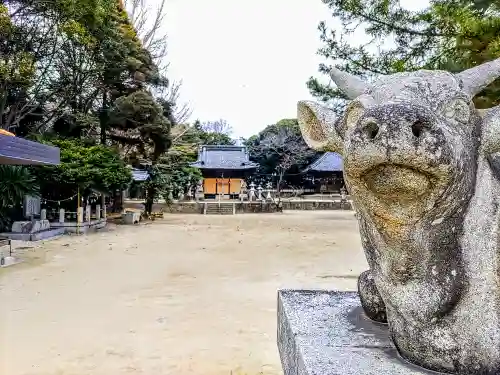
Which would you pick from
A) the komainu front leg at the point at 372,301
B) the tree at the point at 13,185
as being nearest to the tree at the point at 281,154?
the tree at the point at 13,185

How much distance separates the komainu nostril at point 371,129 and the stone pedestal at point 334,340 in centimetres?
74

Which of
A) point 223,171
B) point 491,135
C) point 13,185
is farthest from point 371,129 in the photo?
point 223,171

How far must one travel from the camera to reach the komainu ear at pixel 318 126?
192cm

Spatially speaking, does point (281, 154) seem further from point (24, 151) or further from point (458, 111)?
point (458, 111)

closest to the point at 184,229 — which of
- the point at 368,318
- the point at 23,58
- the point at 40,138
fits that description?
the point at 40,138

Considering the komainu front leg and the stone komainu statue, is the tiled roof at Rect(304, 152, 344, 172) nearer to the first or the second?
the komainu front leg

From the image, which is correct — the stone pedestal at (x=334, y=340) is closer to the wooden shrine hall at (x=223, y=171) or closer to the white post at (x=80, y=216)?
the white post at (x=80, y=216)

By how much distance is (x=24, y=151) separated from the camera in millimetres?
9555

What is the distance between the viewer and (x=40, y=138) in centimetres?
1609

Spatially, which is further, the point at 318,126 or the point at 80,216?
the point at 80,216

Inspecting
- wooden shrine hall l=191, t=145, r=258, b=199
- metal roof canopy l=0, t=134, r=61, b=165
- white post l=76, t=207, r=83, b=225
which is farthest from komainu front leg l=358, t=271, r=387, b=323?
wooden shrine hall l=191, t=145, r=258, b=199

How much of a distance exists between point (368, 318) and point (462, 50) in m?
6.41

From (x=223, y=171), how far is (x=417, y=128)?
30884 mm

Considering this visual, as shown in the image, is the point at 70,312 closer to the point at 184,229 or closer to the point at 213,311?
the point at 213,311
